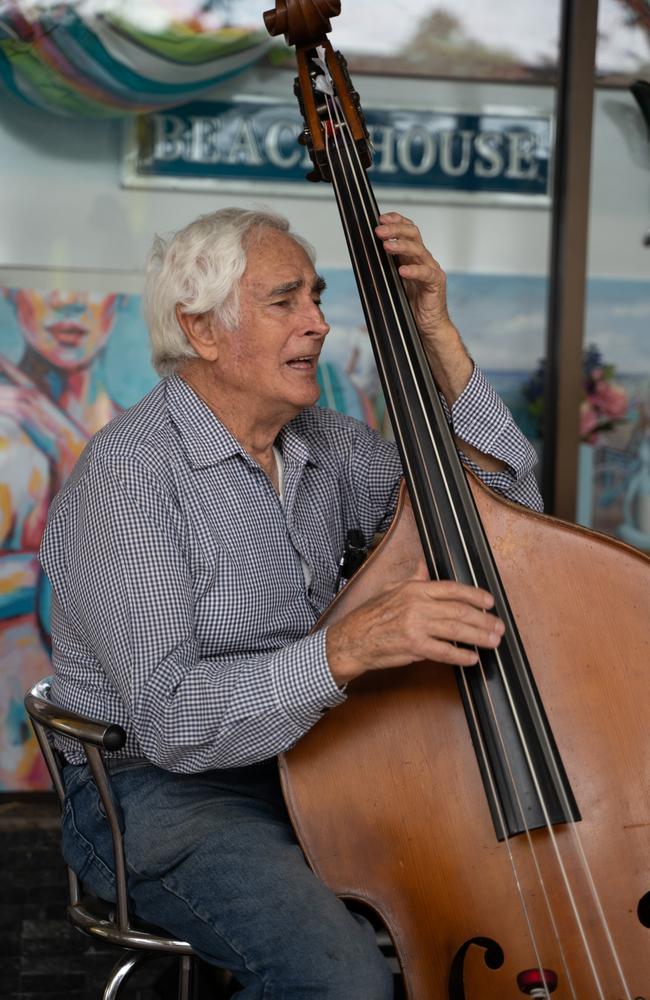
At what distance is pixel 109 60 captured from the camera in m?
2.86

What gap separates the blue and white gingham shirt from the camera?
4.56 feet

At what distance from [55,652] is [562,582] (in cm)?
76

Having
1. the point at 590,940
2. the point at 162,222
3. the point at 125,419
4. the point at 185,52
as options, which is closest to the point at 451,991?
the point at 590,940

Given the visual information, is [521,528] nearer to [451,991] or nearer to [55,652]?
[451,991]

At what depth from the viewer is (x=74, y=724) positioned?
1496 mm

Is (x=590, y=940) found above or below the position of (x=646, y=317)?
below

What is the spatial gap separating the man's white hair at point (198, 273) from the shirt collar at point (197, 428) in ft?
0.29

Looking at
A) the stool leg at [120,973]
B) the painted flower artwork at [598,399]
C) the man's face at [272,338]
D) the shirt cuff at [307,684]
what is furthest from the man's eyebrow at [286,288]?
the painted flower artwork at [598,399]

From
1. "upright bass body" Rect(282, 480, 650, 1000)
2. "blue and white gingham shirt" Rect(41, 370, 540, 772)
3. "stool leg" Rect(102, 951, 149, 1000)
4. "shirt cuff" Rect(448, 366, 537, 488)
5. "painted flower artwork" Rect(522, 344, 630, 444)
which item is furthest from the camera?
"painted flower artwork" Rect(522, 344, 630, 444)

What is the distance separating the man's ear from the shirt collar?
0.06 metres

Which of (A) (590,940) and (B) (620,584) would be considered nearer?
(A) (590,940)

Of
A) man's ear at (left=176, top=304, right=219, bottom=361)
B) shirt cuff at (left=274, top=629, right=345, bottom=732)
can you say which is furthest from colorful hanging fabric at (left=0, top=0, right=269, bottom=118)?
shirt cuff at (left=274, top=629, right=345, bottom=732)

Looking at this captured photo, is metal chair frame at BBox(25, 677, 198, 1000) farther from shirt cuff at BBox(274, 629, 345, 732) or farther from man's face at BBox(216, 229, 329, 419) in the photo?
man's face at BBox(216, 229, 329, 419)

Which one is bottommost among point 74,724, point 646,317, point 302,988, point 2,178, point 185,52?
point 302,988
